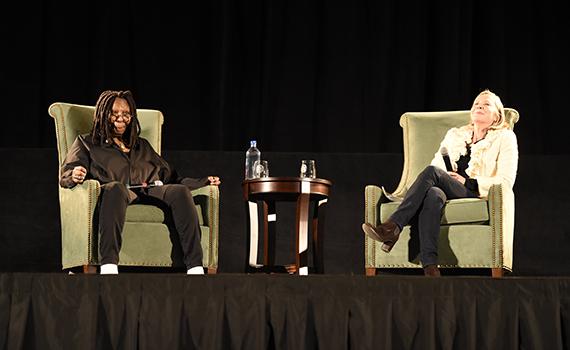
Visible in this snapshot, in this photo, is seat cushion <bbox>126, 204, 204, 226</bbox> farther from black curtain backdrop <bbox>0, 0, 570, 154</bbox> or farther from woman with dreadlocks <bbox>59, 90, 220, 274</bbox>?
black curtain backdrop <bbox>0, 0, 570, 154</bbox>

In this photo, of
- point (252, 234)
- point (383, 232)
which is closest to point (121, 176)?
point (252, 234)

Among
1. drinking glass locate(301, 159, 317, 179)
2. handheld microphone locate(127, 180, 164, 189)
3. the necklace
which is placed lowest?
handheld microphone locate(127, 180, 164, 189)

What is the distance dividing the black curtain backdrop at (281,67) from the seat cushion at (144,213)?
1317 millimetres

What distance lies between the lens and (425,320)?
2602 millimetres

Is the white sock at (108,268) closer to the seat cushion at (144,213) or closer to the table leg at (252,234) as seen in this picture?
the seat cushion at (144,213)

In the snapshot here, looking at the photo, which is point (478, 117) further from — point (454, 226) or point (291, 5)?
point (291, 5)

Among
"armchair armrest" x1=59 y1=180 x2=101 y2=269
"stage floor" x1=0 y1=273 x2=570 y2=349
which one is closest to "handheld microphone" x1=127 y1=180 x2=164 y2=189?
"armchair armrest" x1=59 y1=180 x2=101 y2=269

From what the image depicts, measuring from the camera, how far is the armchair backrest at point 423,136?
454cm

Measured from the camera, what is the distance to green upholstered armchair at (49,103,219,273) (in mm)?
3865

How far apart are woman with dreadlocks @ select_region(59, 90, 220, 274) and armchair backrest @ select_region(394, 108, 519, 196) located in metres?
1.07

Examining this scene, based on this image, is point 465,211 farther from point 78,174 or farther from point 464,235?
point 78,174

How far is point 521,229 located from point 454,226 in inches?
40.9

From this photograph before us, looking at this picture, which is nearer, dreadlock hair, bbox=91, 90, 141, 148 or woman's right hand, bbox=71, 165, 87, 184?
woman's right hand, bbox=71, 165, 87, 184

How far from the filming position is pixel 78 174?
3.88m
